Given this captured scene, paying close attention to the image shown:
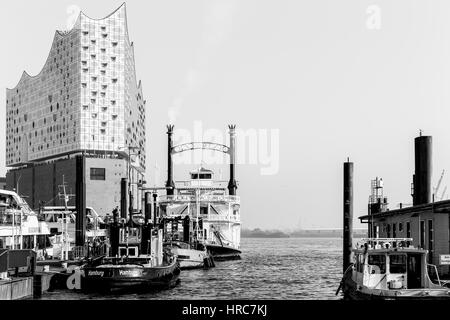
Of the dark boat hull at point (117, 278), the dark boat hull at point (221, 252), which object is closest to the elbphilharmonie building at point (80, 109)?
the dark boat hull at point (221, 252)

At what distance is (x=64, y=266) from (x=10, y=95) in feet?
361

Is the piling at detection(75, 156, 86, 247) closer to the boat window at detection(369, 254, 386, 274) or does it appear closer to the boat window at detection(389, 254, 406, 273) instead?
the boat window at detection(369, 254, 386, 274)

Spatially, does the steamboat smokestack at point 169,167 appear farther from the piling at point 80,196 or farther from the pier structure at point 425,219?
the pier structure at point 425,219

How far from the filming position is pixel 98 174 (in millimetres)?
149250

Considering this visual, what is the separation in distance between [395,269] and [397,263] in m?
0.27

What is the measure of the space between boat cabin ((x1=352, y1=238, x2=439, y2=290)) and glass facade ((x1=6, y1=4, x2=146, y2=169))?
116516 mm

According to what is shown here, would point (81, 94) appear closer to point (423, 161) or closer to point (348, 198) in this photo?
point (348, 198)

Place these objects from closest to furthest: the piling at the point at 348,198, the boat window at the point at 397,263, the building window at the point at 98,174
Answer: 1. the boat window at the point at 397,263
2. the piling at the point at 348,198
3. the building window at the point at 98,174

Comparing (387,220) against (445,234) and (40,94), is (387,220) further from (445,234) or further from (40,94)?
(40,94)

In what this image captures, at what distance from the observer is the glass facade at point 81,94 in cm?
14225

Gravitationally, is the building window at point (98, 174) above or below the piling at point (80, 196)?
above

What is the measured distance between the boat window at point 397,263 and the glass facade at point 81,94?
117107 millimetres

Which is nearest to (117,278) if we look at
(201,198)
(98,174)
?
(201,198)
